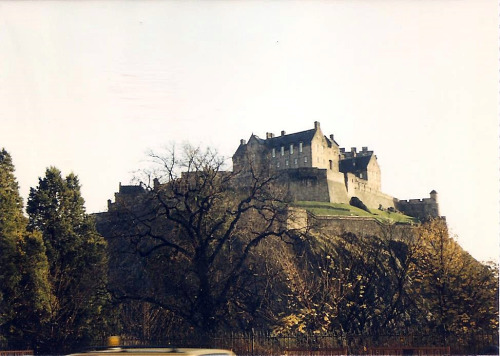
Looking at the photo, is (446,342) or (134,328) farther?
(134,328)

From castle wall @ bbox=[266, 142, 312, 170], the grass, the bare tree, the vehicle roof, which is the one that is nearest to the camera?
the vehicle roof

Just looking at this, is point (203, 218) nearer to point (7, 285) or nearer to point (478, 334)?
point (7, 285)

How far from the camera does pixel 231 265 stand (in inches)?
1404

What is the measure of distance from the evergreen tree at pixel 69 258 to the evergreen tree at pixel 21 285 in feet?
2.81

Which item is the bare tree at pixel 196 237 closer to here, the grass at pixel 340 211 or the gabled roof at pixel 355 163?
the grass at pixel 340 211

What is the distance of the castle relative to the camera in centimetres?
9038

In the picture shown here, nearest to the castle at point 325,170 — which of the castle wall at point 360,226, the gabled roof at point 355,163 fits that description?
the gabled roof at point 355,163

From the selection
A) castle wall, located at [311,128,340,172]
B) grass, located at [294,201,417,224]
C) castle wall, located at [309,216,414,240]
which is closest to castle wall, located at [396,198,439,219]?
grass, located at [294,201,417,224]

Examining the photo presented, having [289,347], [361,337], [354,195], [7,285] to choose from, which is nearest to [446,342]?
[361,337]

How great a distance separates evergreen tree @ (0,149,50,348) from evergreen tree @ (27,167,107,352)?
0.86 metres

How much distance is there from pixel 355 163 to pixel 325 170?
68.2 ft

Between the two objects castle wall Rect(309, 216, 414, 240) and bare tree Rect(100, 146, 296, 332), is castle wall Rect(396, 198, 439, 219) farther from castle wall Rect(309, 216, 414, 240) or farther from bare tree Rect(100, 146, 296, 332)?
bare tree Rect(100, 146, 296, 332)

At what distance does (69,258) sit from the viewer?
33250mm

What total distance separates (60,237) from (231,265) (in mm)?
8969
